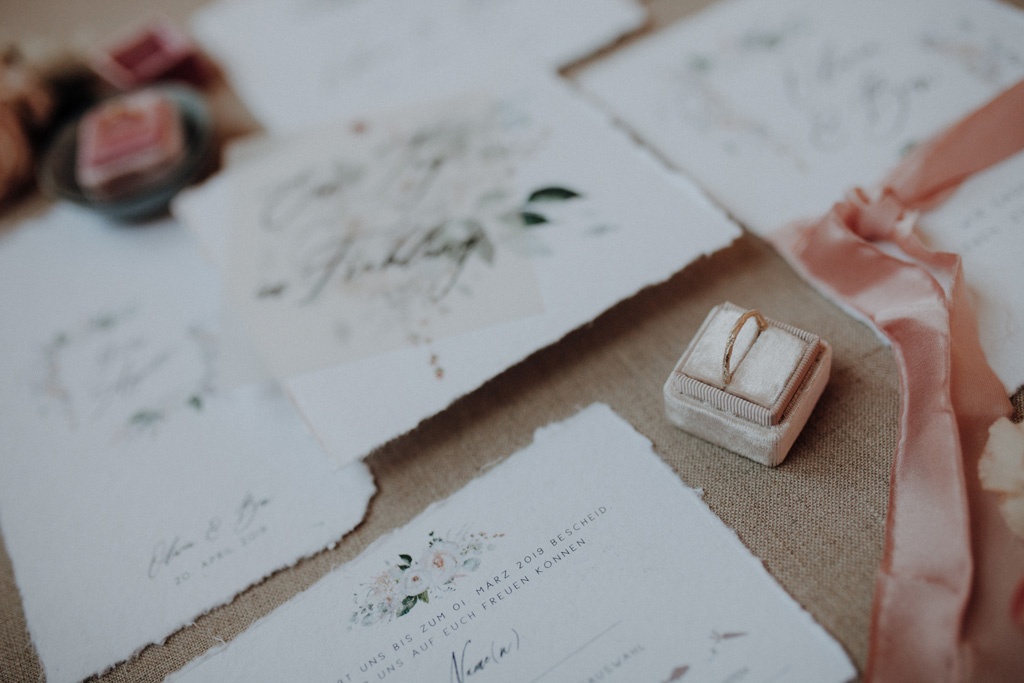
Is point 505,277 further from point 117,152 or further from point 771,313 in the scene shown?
point 117,152

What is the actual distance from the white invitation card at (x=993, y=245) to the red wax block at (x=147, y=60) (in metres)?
0.85

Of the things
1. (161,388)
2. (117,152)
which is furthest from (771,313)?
(117,152)

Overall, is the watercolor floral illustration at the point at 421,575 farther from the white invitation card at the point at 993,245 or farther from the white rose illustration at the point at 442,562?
the white invitation card at the point at 993,245

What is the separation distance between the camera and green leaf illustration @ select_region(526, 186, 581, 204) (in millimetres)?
625

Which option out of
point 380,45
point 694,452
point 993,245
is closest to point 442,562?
point 694,452

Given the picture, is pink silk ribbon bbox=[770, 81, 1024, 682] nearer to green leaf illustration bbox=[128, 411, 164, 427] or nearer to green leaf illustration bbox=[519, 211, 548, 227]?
green leaf illustration bbox=[519, 211, 548, 227]

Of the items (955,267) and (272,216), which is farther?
(272,216)

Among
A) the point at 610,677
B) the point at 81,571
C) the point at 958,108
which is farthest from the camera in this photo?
the point at 958,108

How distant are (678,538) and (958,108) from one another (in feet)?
1.57

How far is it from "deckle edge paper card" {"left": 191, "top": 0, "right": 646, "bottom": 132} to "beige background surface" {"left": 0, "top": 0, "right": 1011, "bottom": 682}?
359 mm

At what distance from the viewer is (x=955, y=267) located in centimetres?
49

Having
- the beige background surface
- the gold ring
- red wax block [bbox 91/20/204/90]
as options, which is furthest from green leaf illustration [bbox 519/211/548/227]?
red wax block [bbox 91/20/204/90]

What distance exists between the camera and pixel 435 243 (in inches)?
24.4
